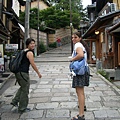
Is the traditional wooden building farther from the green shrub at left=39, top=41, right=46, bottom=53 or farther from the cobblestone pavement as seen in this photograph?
the green shrub at left=39, top=41, right=46, bottom=53

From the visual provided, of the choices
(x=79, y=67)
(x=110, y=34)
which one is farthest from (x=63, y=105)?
(x=110, y=34)

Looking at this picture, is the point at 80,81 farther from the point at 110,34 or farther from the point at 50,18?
the point at 50,18

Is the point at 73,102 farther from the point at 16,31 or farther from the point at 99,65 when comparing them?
the point at 16,31

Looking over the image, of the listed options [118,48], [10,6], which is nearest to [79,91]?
[118,48]

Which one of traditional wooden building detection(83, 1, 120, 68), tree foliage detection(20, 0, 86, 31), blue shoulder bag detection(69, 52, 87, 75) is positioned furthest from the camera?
tree foliage detection(20, 0, 86, 31)

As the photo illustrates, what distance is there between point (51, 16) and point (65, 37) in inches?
309

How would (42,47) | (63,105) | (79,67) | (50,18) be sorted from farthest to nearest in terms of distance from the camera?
1. (50,18)
2. (42,47)
3. (63,105)
4. (79,67)

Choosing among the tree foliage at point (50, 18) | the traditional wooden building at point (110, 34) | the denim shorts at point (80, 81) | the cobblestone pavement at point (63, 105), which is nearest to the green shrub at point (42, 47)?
the tree foliage at point (50, 18)

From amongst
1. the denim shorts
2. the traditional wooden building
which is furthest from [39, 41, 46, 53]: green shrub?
the denim shorts

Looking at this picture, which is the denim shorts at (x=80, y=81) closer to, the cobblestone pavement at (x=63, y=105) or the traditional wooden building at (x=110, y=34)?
the cobblestone pavement at (x=63, y=105)

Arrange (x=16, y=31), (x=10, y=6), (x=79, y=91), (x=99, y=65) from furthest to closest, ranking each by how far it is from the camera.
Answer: (x=16, y=31) < (x=10, y=6) < (x=99, y=65) < (x=79, y=91)

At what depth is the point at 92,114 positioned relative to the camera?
4633mm

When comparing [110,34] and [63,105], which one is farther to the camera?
[110,34]

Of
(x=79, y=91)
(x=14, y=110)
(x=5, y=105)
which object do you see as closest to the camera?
(x=79, y=91)
